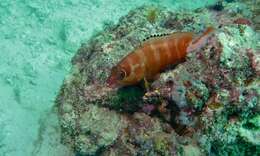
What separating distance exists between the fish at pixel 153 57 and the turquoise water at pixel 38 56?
164cm

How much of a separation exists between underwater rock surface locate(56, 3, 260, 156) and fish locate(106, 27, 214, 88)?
10 centimetres

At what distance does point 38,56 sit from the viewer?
722 centimetres

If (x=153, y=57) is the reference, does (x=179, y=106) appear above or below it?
below

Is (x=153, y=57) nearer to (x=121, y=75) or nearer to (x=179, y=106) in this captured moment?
(x=121, y=75)

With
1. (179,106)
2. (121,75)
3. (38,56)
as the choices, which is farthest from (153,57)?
(38,56)

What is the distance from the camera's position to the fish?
339cm

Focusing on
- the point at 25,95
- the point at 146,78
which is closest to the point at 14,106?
the point at 25,95

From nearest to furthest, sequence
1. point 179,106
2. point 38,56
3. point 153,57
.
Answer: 1. point 179,106
2. point 153,57
3. point 38,56

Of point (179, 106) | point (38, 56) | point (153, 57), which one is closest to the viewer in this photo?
point (179, 106)

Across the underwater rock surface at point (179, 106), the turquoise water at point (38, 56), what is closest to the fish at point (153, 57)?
the underwater rock surface at point (179, 106)

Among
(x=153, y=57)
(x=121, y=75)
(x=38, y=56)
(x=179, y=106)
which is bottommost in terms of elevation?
(x=38, y=56)

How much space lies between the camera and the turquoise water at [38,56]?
5.45 meters

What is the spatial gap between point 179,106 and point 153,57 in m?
0.53

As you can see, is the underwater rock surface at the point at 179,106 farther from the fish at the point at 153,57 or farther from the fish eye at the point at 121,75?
the fish eye at the point at 121,75
